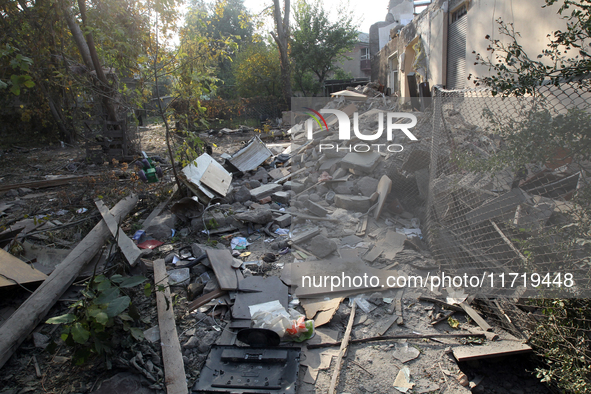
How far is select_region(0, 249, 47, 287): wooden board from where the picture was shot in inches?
122

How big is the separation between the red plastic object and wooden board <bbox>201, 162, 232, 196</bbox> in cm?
130

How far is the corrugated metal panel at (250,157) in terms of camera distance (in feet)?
25.9

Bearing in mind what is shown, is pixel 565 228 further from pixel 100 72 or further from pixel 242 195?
pixel 100 72

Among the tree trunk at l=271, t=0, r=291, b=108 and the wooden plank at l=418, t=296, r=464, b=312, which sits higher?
→ the tree trunk at l=271, t=0, r=291, b=108

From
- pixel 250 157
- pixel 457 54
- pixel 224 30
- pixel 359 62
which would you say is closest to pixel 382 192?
pixel 250 157

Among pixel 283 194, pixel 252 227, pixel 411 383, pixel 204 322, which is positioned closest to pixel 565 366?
pixel 411 383

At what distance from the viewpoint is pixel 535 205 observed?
126 inches

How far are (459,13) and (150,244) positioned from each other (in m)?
9.48

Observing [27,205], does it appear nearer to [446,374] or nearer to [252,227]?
[252,227]

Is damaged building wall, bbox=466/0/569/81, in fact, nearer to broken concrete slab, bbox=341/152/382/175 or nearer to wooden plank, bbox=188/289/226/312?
broken concrete slab, bbox=341/152/382/175

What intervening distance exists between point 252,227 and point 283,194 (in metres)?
1.25

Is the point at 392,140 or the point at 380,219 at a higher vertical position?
the point at 392,140

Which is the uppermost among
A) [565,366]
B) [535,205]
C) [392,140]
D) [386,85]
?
[386,85]

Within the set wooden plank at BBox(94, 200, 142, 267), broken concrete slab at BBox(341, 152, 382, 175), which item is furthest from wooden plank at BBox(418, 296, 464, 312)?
wooden plank at BBox(94, 200, 142, 267)
